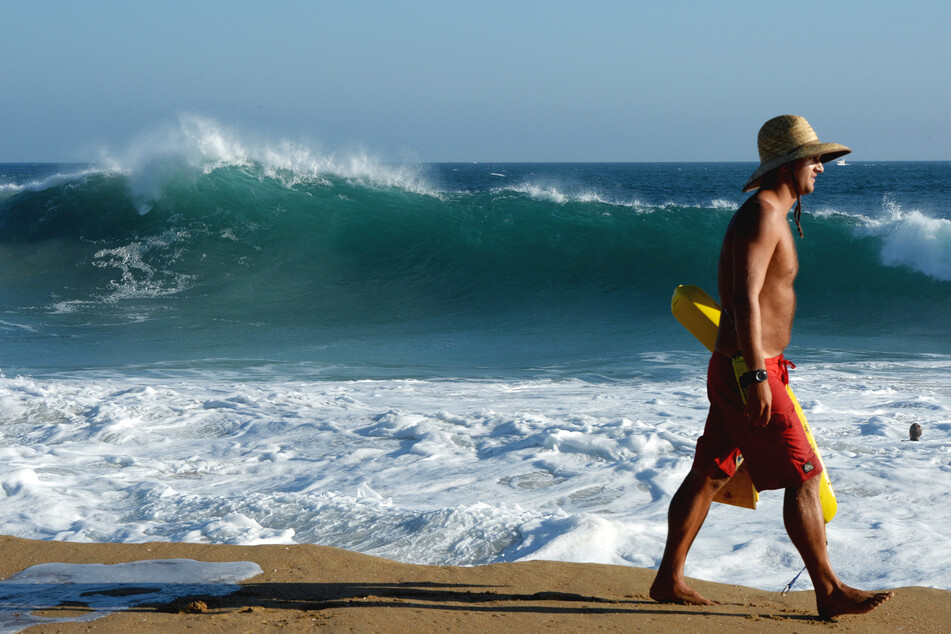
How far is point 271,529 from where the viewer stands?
137 inches

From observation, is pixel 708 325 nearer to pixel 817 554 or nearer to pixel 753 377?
pixel 753 377

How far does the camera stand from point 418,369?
7.95 m

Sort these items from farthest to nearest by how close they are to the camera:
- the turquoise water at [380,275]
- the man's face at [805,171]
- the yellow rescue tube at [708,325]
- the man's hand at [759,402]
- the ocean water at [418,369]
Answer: the turquoise water at [380,275] → the ocean water at [418,369] → the yellow rescue tube at [708,325] → the man's face at [805,171] → the man's hand at [759,402]

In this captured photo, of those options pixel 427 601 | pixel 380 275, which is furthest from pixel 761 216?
pixel 380 275

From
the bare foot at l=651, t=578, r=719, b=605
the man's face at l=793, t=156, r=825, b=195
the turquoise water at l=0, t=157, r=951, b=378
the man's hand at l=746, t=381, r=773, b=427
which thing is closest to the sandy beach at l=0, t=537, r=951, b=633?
the bare foot at l=651, t=578, r=719, b=605

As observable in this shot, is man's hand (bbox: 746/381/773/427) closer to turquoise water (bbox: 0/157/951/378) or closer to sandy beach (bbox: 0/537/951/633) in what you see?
sandy beach (bbox: 0/537/951/633)

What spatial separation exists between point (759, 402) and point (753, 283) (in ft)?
1.06

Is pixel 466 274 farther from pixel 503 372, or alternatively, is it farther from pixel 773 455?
pixel 773 455

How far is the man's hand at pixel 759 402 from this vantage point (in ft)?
7.79

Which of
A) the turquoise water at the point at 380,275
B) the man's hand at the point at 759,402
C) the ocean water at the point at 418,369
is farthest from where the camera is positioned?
the turquoise water at the point at 380,275

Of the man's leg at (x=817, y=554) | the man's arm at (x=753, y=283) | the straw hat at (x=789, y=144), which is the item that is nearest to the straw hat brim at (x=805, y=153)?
the straw hat at (x=789, y=144)

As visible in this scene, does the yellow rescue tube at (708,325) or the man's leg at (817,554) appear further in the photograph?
the yellow rescue tube at (708,325)

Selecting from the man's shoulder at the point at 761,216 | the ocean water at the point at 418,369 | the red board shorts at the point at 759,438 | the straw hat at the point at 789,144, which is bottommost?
the ocean water at the point at 418,369

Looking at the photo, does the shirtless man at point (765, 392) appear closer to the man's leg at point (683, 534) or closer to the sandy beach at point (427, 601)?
the man's leg at point (683, 534)
